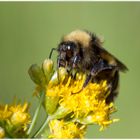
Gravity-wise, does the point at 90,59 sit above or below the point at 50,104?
above

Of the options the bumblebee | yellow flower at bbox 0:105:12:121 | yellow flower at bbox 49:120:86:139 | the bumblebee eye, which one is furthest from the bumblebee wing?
yellow flower at bbox 0:105:12:121

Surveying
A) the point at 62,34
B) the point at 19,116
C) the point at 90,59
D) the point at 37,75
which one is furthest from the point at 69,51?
the point at 62,34

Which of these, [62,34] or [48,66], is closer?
[48,66]

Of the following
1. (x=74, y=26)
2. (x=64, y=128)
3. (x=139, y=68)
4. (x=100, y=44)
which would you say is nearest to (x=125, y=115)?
(x=139, y=68)

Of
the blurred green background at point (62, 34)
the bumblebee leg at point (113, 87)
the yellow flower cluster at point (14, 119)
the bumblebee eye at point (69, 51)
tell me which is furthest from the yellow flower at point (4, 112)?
the blurred green background at point (62, 34)

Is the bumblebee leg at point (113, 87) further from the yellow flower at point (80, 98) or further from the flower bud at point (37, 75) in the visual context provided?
the flower bud at point (37, 75)

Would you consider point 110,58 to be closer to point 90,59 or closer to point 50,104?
point 90,59

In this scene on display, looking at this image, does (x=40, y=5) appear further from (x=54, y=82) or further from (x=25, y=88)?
(x=54, y=82)
